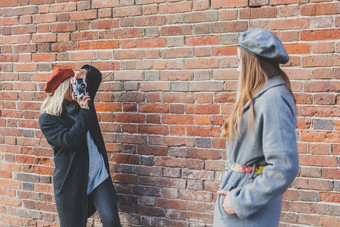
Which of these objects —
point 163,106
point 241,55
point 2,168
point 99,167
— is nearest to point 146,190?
point 99,167

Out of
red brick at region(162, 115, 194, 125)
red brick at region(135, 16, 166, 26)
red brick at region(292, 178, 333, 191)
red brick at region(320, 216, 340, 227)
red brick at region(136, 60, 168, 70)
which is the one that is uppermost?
red brick at region(135, 16, 166, 26)

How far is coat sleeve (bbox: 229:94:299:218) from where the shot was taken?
179 centimetres

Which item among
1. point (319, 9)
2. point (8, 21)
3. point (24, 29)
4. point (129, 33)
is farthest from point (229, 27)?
point (8, 21)

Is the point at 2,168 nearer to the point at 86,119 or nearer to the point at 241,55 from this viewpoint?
the point at 86,119

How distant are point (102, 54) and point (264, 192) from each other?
2.20 metres

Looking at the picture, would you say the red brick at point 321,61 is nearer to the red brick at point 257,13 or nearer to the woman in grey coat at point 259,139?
the red brick at point 257,13

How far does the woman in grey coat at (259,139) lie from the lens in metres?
1.80

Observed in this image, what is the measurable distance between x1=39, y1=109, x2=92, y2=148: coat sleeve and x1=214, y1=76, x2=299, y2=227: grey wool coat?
129cm

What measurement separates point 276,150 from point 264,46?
1.67 feet

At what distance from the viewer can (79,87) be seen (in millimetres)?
3016

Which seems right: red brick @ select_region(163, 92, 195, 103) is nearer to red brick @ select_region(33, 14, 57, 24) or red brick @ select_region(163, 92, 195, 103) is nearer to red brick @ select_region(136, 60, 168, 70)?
red brick @ select_region(136, 60, 168, 70)

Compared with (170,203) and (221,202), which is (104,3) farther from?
(221,202)

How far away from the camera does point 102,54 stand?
3.52 metres

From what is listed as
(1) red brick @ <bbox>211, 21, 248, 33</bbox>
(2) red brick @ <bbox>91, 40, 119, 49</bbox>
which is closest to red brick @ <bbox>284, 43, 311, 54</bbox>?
(1) red brick @ <bbox>211, 21, 248, 33</bbox>
